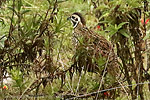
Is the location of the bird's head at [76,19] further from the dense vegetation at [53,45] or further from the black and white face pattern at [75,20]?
the dense vegetation at [53,45]

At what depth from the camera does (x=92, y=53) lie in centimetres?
236

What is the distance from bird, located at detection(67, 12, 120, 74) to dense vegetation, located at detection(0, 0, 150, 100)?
12mm

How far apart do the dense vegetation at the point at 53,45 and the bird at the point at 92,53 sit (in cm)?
1

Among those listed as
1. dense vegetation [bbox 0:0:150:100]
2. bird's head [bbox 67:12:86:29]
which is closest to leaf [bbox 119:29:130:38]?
→ dense vegetation [bbox 0:0:150:100]

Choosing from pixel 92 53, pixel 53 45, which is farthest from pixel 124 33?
pixel 53 45

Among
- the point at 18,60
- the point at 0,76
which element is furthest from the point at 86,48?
the point at 0,76

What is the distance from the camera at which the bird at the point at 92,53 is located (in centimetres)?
232

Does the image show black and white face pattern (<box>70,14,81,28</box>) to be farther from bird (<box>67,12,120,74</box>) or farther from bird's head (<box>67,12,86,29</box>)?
bird (<box>67,12,120,74</box>)

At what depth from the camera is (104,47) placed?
8.48ft

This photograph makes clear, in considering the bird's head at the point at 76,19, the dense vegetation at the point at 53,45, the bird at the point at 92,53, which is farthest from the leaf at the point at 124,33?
the bird's head at the point at 76,19

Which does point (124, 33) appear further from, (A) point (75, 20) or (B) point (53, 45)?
(B) point (53, 45)

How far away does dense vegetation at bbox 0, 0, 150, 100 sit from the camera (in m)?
2.09

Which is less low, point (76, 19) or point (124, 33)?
point (76, 19)

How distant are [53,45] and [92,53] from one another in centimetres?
32
